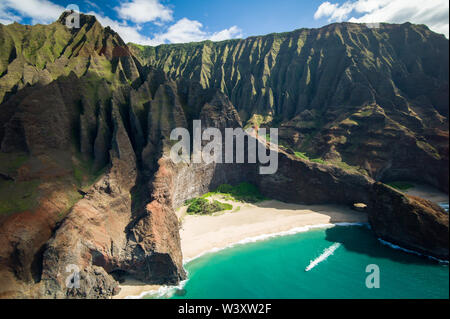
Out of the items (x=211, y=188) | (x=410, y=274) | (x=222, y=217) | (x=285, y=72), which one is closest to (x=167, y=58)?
(x=285, y=72)

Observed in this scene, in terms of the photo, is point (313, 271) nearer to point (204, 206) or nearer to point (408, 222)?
point (408, 222)

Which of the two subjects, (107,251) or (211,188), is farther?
(211,188)

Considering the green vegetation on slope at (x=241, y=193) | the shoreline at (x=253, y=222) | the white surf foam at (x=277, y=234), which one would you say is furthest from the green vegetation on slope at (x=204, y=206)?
the white surf foam at (x=277, y=234)

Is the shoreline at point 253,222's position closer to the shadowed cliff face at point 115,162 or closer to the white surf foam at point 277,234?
the white surf foam at point 277,234
